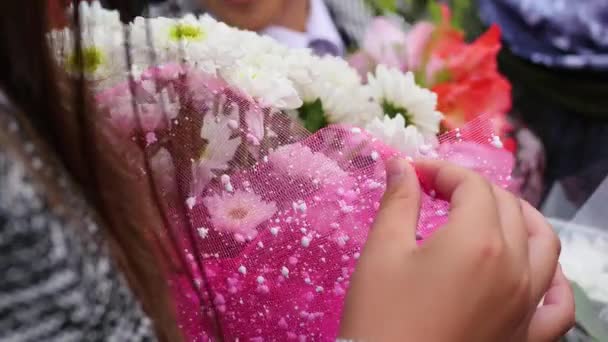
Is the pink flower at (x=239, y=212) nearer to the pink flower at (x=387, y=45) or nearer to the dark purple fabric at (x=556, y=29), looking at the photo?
the pink flower at (x=387, y=45)

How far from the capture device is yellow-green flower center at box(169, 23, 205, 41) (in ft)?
1.62

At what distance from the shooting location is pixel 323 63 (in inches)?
21.3

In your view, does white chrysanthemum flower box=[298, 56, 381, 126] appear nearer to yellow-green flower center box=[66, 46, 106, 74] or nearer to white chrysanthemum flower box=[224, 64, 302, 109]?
white chrysanthemum flower box=[224, 64, 302, 109]

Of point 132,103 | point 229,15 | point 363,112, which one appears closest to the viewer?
point 132,103

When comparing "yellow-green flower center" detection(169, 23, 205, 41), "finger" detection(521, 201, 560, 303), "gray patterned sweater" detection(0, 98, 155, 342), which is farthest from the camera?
"yellow-green flower center" detection(169, 23, 205, 41)

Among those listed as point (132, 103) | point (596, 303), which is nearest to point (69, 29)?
point (132, 103)

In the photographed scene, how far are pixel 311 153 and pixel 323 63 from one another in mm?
114

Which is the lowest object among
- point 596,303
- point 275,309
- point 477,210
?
point 596,303

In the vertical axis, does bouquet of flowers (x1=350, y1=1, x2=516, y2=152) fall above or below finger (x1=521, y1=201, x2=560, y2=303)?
below

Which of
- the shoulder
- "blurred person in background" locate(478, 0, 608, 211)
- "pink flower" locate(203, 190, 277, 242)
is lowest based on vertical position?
"blurred person in background" locate(478, 0, 608, 211)

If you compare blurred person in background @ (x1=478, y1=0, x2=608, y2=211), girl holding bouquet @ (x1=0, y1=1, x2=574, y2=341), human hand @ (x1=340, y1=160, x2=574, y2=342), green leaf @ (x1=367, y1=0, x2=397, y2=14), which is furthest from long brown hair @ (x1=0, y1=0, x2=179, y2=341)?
blurred person in background @ (x1=478, y1=0, x2=608, y2=211)

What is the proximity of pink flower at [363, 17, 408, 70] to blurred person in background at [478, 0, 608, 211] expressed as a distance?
359 mm

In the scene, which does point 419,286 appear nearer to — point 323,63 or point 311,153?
point 311,153

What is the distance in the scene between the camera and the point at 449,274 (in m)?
0.34
